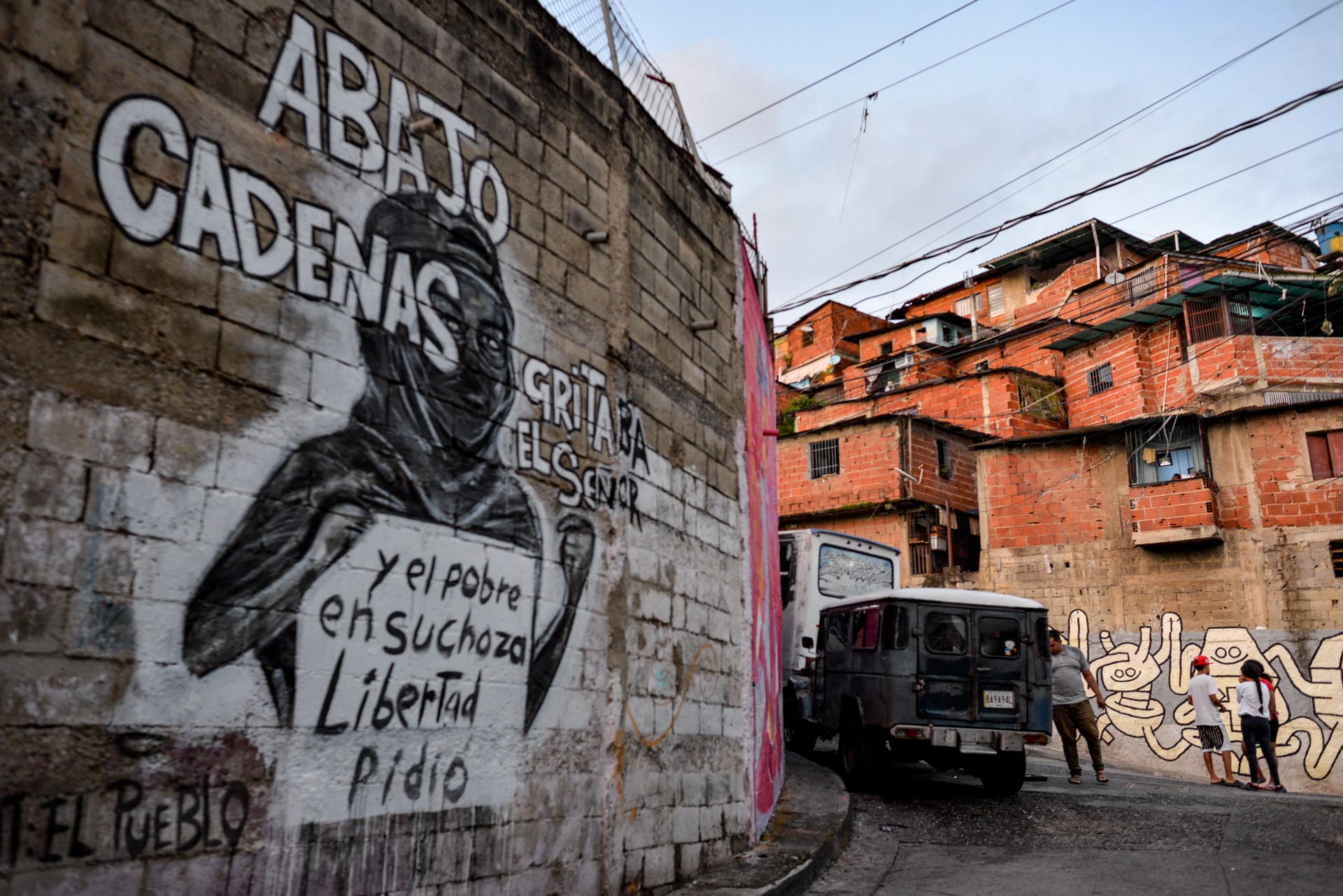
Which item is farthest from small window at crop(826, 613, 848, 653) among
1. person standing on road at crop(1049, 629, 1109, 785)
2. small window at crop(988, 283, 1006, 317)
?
small window at crop(988, 283, 1006, 317)

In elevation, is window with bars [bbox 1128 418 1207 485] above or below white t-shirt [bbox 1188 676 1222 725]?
above

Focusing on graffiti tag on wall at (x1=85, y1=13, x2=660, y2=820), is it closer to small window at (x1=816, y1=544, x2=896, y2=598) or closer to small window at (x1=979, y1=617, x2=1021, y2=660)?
small window at (x1=979, y1=617, x2=1021, y2=660)

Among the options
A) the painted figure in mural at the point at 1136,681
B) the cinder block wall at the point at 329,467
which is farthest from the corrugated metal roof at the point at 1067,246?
the cinder block wall at the point at 329,467

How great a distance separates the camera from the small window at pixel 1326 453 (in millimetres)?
19547

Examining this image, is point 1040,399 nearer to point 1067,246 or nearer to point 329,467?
point 1067,246

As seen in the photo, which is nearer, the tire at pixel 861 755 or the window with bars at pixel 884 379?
the tire at pixel 861 755

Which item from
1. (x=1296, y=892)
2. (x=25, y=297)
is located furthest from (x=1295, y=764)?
(x=25, y=297)

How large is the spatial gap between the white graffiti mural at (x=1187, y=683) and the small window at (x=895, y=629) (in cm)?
1138

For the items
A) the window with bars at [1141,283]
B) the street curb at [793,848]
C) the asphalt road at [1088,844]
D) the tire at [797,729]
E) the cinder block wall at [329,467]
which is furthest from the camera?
the window with bars at [1141,283]

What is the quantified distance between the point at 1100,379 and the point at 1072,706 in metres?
22.2

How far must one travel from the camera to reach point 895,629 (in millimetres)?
10133

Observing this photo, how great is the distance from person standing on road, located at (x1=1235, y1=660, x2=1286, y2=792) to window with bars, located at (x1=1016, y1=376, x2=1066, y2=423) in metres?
20.4

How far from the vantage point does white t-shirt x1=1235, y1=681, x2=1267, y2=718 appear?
11.7 m

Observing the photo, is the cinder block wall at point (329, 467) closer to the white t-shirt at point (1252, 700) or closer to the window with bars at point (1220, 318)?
the white t-shirt at point (1252, 700)
